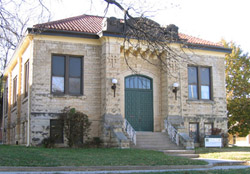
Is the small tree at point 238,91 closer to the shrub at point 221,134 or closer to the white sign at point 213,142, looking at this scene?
the shrub at point 221,134

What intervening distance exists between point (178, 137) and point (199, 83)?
481 centimetres

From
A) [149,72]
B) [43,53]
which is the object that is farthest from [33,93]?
[149,72]

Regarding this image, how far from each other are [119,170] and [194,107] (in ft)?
40.0

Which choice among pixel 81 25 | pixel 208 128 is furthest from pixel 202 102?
pixel 81 25

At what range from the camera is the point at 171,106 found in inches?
822

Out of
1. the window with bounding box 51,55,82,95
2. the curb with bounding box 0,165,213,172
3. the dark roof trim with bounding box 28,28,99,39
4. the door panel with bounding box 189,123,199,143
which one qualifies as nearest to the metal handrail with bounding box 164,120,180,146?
the door panel with bounding box 189,123,199,143

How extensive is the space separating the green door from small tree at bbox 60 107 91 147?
10.2ft

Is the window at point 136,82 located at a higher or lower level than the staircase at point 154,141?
higher

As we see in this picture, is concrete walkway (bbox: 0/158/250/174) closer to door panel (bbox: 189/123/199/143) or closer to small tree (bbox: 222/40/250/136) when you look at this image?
door panel (bbox: 189/123/199/143)

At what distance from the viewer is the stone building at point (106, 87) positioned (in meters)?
19.0

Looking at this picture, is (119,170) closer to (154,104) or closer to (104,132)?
(104,132)

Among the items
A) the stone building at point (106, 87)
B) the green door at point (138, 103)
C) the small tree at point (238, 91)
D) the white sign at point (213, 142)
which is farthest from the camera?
the small tree at point (238, 91)

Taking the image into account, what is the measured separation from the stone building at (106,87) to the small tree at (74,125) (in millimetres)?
932

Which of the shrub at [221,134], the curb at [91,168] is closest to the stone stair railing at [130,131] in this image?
the shrub at [221,134]
